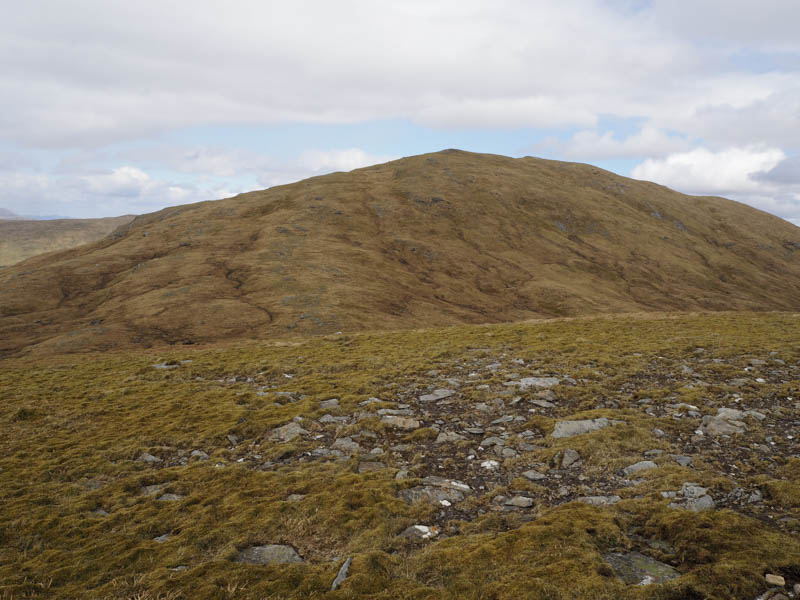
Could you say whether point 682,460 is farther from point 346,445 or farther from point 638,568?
point 346,445

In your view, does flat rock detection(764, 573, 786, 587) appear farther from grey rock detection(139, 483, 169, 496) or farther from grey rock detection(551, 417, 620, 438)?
Result: grey rock detection(139, 483, 169, 496)

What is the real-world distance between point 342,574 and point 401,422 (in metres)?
9.82

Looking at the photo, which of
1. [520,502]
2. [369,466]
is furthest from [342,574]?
[369,466]

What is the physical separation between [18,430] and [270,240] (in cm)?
9489

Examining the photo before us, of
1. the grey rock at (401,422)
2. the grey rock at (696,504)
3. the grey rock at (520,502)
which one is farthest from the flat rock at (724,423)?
the grey rock at (401,422)

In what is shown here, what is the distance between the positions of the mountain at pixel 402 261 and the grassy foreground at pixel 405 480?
160 ft

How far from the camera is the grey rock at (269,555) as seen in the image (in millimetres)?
10477

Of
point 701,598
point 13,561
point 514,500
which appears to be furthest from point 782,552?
point 13,561

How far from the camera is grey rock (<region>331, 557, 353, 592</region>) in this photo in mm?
9211

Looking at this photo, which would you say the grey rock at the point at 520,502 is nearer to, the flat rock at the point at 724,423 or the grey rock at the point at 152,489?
the flat rock at the point at 724,423

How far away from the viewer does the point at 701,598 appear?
8.02m

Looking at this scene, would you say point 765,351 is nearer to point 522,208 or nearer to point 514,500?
point 514,500

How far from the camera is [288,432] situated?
62.0ft

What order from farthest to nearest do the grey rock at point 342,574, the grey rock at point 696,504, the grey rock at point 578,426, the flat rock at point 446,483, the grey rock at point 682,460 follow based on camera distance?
the grey rock at point 578,426 < the grey rock at point 682,460 < the flat rock at point 446,483 < the grey rock at point 696,504 < the grey rock at point 342,574
